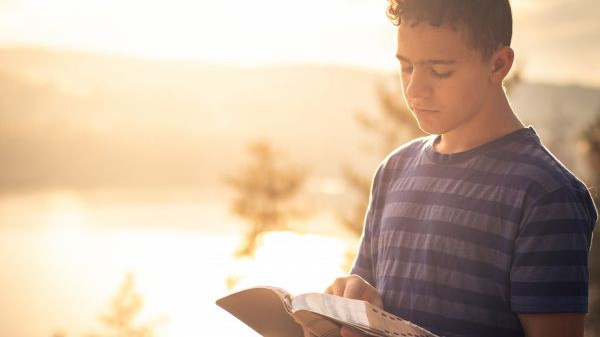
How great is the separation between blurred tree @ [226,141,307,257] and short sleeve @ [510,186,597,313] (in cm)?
2458

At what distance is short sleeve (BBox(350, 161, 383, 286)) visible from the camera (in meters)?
1.58

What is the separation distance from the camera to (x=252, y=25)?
74.5 m

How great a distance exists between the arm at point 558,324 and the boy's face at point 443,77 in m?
0.35

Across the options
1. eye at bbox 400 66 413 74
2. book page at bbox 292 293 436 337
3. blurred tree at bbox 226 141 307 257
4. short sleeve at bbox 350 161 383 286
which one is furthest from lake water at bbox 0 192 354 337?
book page at bbox 292 293 436 337

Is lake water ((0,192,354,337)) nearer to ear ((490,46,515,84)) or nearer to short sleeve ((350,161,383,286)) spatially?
short sleeve ((350,161,383,286))

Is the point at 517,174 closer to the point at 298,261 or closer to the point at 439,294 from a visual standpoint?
the point at 439,294

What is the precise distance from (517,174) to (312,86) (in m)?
116

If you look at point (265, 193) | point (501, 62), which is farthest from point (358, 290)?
point (265, 193)

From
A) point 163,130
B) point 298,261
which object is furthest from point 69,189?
point 298,261

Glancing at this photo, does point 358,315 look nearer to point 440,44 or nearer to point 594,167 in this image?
point 440,44

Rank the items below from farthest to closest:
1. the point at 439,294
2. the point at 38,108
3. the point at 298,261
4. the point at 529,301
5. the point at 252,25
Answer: the point at 38,108 → the point at 252,25 → the point at 298,261 → the point at 439,294 → the point at 529,301

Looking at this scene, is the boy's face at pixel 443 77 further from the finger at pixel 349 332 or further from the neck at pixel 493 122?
the finger at pixel 349 332

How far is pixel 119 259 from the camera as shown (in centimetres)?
6488

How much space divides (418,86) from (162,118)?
12506 centimetres
